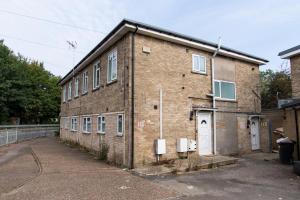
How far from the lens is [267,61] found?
1656cm

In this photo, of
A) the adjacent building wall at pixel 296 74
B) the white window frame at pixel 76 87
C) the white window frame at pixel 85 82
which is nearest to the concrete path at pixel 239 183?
the adjacent building wall at pixel 296 74

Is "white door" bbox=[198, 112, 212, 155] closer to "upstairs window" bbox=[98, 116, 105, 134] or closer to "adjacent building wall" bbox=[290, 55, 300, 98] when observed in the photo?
"adjacent building wall" bbox=[290, 55, 300, 98]

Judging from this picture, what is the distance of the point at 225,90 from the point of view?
1469 cm

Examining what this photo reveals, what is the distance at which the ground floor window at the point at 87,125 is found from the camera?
1641cm

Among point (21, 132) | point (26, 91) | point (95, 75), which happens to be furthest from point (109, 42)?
point (26, 91)

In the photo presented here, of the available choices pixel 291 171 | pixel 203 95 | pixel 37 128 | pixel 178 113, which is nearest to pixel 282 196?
pixel 291 171

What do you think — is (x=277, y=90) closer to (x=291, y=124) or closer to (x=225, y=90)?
(x=225, y=90)

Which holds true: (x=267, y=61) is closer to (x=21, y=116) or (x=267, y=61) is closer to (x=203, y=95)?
(x=203, y=95)

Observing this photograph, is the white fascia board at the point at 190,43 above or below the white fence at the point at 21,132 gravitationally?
above

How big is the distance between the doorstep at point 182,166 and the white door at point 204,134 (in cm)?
136

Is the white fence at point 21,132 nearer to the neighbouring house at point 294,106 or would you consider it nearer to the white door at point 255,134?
the white door at point 255,134

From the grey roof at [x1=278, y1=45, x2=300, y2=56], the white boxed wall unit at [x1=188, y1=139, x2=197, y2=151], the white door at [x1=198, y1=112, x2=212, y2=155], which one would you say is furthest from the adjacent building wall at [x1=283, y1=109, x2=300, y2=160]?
the white boxed wall unit at [x1=188, y1=139, x2=197, y2=151]

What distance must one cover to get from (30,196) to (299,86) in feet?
42.8

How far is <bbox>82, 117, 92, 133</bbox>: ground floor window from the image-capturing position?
53.8 feet
